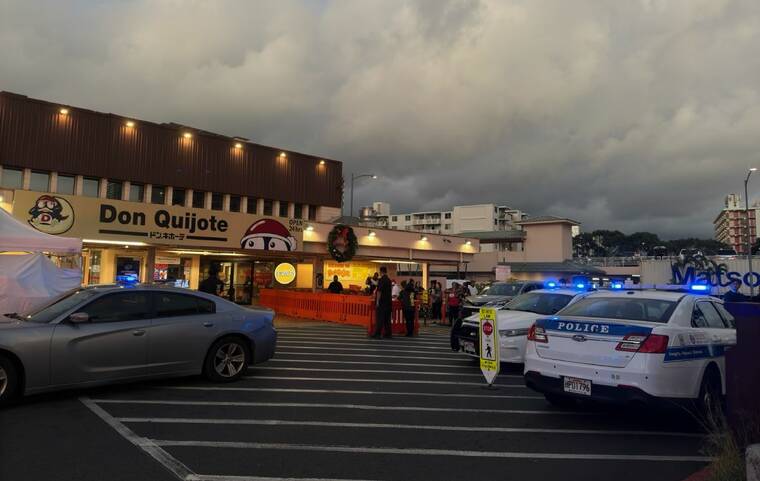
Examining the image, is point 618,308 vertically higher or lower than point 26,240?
lower

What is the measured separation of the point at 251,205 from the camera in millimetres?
30141

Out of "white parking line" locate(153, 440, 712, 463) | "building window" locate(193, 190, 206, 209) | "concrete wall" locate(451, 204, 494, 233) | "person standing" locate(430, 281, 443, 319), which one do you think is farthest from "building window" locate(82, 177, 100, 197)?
"concrete wall" locate(451, 204, 494, 233)

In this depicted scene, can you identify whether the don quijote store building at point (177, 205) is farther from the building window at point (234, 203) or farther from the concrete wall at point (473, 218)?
the concrete wall at point (473, 218)

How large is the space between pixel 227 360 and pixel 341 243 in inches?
636

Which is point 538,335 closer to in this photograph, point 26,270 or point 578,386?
point 578,386

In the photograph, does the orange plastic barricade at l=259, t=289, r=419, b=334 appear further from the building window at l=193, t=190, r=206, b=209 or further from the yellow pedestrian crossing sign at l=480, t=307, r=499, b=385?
the yellow pedestrian crossing sign at l=480, t=307, r=499, b=385

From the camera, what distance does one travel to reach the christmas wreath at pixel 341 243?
24375 millimetres

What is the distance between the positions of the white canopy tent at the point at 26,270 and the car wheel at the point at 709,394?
12683mm

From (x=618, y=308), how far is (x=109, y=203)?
17.7m

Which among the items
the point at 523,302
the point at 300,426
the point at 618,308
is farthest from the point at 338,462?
the point at 523,302

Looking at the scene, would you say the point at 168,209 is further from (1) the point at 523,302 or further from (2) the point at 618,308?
(2) the point at 618,308

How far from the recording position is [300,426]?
616cm

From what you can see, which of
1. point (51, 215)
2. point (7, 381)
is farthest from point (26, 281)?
point (7, 381)

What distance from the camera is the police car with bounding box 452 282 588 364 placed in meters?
10.1
